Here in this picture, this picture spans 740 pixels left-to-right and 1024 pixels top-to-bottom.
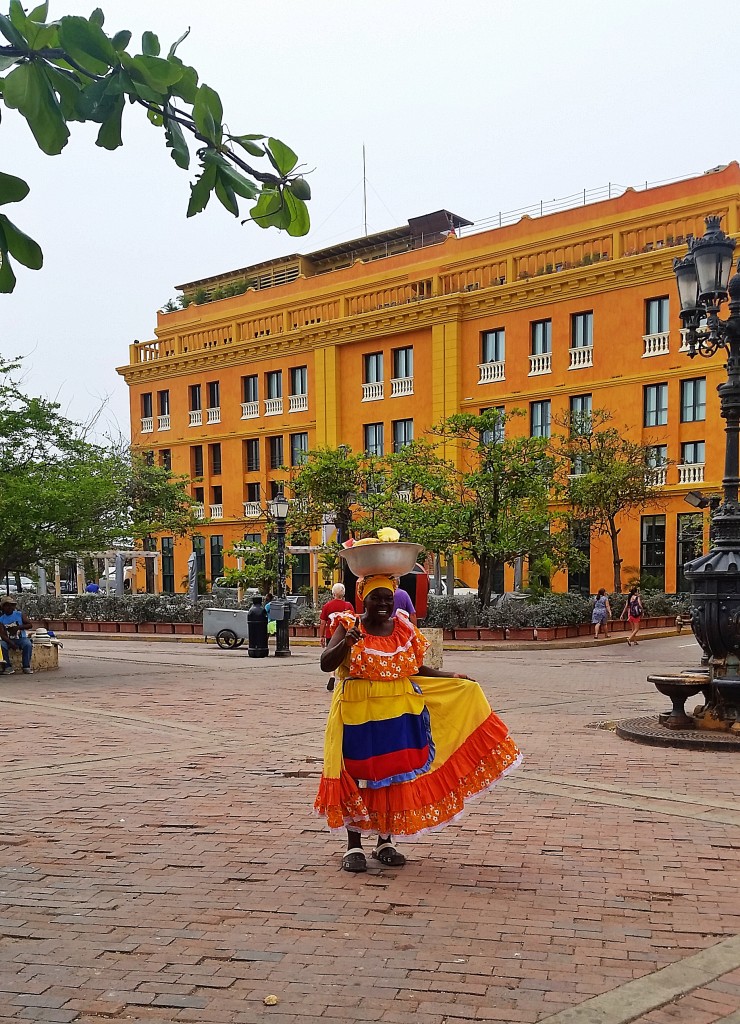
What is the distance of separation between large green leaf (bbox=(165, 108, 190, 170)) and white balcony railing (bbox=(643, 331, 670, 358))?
2954 cm

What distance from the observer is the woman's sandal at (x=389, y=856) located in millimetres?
5312

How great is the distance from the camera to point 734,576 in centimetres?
927

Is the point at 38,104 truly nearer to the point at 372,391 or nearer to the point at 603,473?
the point at 603,473

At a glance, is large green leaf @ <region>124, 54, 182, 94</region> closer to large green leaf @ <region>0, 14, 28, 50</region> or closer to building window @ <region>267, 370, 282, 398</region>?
large green leaf @ <region>0, 14, 28, 50</region>

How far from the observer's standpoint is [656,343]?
3066 cm

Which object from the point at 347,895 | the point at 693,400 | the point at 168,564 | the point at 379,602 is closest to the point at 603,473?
the point at 693,400

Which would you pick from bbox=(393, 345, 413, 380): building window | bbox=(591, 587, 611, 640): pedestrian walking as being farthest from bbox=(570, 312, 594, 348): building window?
bbox=(591, 587, 611, 640): pedestrian walking

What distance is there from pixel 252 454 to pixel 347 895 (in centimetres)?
3849

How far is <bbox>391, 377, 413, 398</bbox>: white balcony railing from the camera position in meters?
37.1

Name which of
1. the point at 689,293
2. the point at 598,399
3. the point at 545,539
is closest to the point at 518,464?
the point at 545,539

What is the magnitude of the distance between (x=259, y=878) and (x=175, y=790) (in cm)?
241

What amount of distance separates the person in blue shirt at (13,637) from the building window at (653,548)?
64.4 ft

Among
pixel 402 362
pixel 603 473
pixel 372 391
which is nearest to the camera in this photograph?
pixel 603 473

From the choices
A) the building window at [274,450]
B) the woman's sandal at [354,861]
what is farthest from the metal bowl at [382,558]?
the building window at [274,450]
